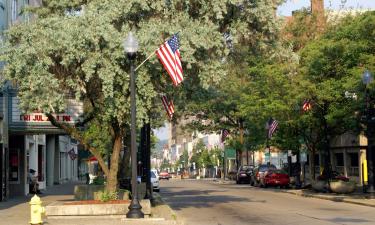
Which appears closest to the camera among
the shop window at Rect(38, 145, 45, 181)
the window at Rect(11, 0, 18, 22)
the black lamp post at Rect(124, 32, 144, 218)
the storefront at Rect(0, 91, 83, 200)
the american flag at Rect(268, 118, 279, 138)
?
the black lamp post at Rect(124, 32, 144, 218)

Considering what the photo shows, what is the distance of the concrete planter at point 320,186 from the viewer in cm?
3547

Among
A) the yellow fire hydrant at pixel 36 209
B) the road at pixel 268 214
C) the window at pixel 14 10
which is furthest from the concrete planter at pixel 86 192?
the window at pixel 14 10

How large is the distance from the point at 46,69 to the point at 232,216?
7.86m

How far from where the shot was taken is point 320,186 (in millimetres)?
35875

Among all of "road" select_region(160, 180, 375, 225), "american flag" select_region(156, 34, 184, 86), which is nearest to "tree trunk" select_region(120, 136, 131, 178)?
"road" select_region(160, 180, 375, 225)

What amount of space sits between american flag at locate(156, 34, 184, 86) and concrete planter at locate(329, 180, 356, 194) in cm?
1769

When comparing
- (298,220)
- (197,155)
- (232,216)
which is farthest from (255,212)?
(197,155)

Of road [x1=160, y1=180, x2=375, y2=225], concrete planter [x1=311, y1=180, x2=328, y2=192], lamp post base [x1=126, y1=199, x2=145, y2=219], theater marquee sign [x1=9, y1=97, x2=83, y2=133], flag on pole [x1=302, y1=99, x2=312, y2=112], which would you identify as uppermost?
flag on pole [x1=302, y1=99, x2=312, y2=112]

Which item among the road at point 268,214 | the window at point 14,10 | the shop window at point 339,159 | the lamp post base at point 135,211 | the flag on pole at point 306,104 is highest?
the window at point 14,10

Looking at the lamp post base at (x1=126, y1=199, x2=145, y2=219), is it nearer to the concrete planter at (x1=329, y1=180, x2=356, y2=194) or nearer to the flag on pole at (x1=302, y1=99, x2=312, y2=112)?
the flag on pole at (x1=302, y1=99, x2=312, y2=112)

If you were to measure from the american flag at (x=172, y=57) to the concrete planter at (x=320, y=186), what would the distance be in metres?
19.4

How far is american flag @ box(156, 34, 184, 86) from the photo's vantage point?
719 inches

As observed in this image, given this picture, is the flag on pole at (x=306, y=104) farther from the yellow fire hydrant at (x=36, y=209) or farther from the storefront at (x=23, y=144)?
the yellow fire hydrant at (x=36, y=209)

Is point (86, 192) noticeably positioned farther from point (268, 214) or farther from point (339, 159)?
point (339, 159)
